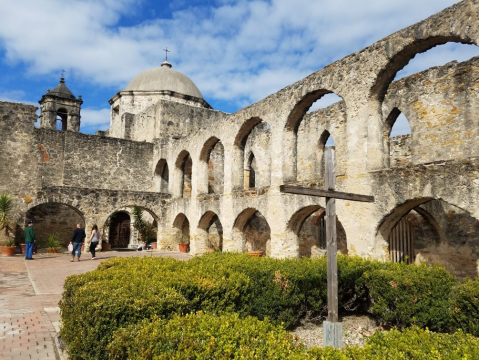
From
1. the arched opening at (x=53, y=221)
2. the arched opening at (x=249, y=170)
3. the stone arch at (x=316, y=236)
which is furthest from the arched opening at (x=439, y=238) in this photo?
the arched opening at (x=53, y=221)

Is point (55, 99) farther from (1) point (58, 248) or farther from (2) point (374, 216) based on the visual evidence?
(2) point (374, 216)

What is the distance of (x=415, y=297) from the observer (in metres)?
5.71

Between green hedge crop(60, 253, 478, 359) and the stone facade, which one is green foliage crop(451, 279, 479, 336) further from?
the stone facade

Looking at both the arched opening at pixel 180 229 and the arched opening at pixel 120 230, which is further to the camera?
the arched opening at pixel 120 230

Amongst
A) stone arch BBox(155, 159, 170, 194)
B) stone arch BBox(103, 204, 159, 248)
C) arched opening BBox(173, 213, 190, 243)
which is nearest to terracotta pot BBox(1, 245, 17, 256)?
stone arch BBox(103, 204, 159, 248)

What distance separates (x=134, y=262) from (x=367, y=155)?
5633mm

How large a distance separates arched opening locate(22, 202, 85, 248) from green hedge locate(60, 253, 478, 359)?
1336cm

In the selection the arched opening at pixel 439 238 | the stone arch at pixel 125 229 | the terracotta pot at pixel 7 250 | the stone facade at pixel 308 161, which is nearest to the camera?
the stone facade at pixel 308 161

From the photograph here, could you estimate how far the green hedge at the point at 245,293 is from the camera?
4.09 meters

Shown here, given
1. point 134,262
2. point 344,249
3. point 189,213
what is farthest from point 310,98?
point 189,213

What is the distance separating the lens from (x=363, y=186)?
8930mm

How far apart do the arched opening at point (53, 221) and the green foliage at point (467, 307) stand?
1618cm

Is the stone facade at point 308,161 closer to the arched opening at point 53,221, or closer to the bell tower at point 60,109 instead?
the arched opening at point 53,221

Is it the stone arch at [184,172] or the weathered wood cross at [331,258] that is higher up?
the stone arch at [184,172]
